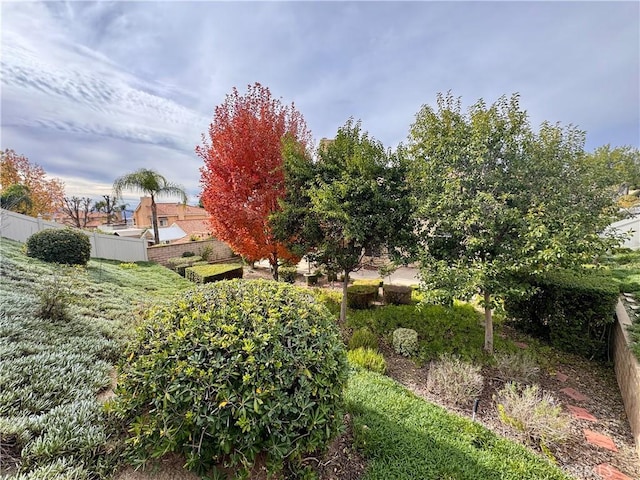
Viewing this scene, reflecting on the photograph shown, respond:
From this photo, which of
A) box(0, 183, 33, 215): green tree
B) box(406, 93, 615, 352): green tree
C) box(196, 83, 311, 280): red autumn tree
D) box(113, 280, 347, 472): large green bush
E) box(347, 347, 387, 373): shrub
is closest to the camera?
box(113, 280, 347, 472): large green bush

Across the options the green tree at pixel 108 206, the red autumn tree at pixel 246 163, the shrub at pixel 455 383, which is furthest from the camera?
the green tree at pixel 108 206

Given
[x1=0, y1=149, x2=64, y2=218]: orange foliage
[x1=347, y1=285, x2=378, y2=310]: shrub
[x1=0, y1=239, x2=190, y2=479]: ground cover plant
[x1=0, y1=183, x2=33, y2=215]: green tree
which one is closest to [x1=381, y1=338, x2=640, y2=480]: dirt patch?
[x1=347, y1=285, x2=378, y2=310]: shrub

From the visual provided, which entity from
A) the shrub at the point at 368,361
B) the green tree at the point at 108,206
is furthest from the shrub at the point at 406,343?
the green tree at the point at 108,206

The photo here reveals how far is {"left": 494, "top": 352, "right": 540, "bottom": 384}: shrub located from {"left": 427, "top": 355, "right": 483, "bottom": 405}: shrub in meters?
0.71

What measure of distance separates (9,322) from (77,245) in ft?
21.9

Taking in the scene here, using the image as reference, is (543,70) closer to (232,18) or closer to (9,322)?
(232,18)

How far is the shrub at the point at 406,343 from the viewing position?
521 cm

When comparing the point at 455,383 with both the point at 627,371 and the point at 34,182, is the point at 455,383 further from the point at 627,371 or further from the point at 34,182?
the point at 34,182

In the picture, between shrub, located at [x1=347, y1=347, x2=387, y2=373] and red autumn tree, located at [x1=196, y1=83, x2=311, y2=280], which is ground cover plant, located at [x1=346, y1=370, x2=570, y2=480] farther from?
red autumn tree, located at [x1=196, y1=83, x2=311, y2=280]

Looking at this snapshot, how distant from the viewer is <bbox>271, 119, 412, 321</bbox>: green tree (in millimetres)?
5492

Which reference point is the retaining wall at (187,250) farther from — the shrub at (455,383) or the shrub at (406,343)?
the shrub at (455,383)

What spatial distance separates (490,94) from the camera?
16.9 ft

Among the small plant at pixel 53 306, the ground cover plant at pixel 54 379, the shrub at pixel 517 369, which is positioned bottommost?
the shrub at pixel 517 369

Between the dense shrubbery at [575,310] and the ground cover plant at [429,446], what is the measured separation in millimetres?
2904
